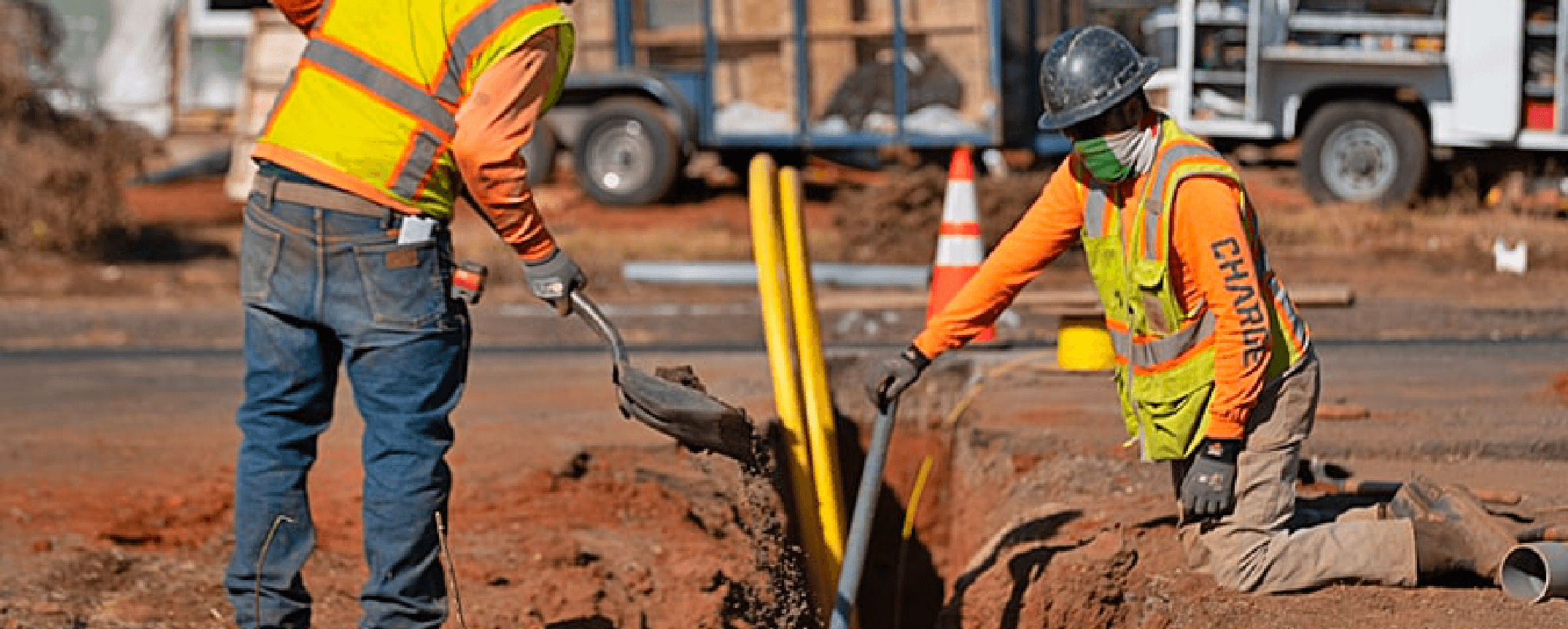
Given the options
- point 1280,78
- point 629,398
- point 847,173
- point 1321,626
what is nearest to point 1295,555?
point 1321,626

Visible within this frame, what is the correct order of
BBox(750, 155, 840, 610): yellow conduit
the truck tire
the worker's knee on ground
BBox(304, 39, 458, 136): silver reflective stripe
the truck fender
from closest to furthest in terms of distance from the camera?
BBox(304, 39, 458, 136): silver reflective stripe, the worker's knee on ground, BBox(750, 155, 840, 610): yellow conduit, the truck tire, the truck fender

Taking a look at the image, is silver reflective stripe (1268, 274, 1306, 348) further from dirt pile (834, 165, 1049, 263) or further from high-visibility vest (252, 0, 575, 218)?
dirt pile (834, 165, 1049, 263)

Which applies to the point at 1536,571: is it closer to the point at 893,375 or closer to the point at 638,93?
the point at 893,375

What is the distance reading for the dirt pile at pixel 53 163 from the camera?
13.8 m

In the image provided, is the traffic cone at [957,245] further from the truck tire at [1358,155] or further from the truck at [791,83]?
the truck tire at [1358,155]

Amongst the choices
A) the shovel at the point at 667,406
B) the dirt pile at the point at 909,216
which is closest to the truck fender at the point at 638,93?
the dirt pile at the point at 909,216

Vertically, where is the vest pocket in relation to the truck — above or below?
above

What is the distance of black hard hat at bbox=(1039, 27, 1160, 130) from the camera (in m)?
4.61

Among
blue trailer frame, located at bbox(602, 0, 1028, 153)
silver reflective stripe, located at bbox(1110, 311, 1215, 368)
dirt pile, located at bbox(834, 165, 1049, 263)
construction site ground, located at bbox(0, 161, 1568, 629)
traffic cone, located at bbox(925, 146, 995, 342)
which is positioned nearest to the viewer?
silver reflective stripe, located at bbox(1110, 311, 1215, 368)

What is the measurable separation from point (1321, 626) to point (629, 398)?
177 cm

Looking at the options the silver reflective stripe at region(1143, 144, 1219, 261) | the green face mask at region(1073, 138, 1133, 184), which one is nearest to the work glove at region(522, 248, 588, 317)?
the green face mask at region(1073, 138, 1133, 184)

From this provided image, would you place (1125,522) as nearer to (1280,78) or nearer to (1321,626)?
(1321,626)

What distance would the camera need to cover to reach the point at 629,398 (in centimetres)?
459

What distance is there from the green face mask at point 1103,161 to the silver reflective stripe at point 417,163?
1.55 metres
